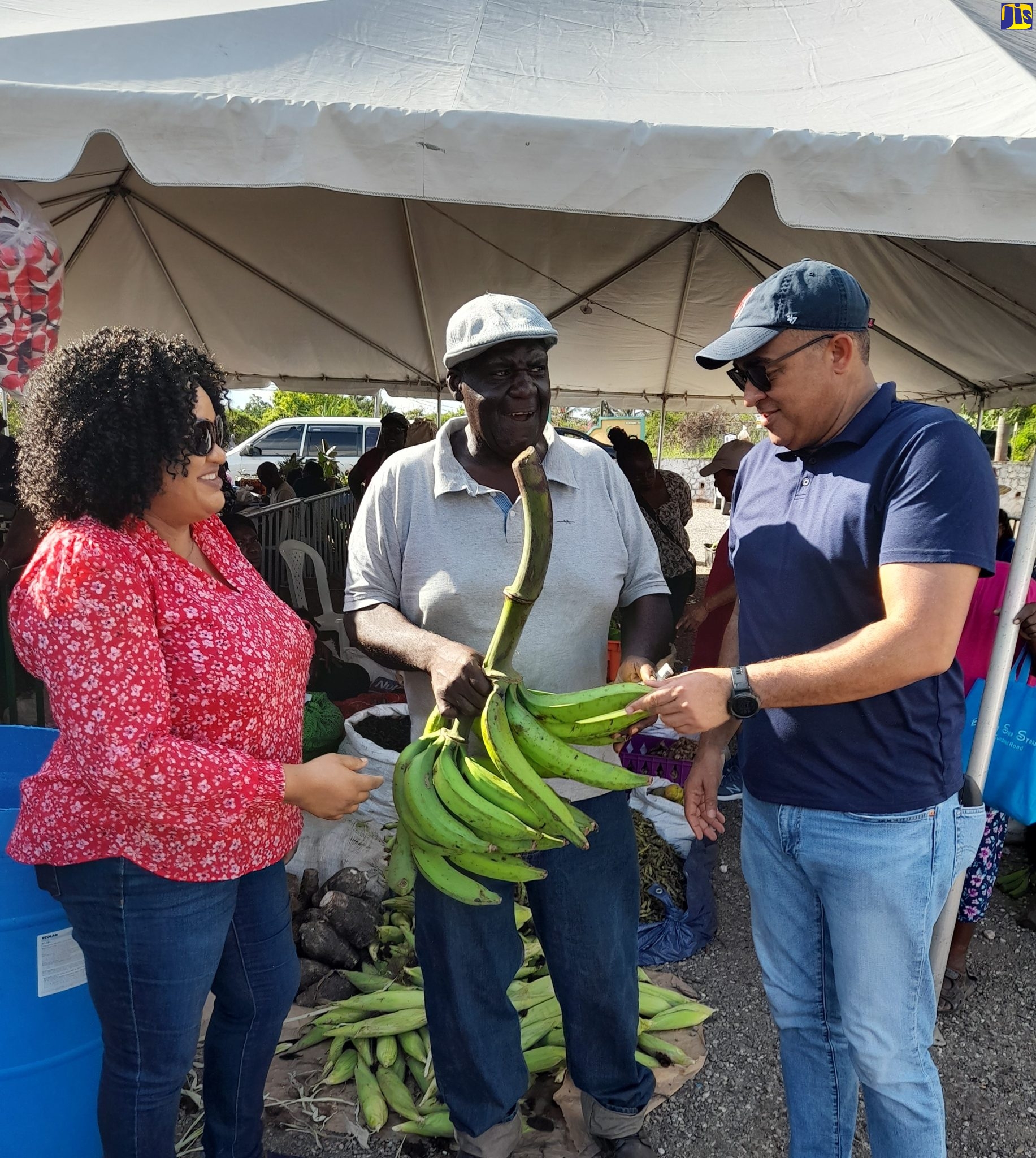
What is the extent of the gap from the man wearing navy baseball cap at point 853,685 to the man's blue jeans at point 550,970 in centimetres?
46

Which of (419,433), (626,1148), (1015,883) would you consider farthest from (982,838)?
(419,433)

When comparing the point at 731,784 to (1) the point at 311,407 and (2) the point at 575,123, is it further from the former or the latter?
(1) the point at 311,407

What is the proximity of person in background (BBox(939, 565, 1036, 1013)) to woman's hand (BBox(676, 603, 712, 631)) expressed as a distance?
5.63 ft

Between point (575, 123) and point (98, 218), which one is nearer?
point (575, 123)

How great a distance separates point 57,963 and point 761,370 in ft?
7.17

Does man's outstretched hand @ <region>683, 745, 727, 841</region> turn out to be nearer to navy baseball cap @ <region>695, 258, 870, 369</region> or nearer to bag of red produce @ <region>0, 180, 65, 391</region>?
navy baseball cap @ <region>695, 258, 870, 369</region>

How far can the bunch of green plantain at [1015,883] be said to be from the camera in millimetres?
4020

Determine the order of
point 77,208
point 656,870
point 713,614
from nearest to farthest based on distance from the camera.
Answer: point 656,870
point 713,614
point 77,208

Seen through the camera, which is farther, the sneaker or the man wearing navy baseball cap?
the sneaker

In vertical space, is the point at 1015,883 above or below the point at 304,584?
below

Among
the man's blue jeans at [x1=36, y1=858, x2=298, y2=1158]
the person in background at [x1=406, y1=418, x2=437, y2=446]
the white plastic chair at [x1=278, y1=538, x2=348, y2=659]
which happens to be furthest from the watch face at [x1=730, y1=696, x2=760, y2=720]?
the person in background at [x1=406, y1=418, x2=437, y2=446]

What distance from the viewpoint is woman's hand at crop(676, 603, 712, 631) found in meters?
4.84

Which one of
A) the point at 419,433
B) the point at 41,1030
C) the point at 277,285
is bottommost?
the point at 41,1030

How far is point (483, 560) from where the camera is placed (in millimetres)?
2121
